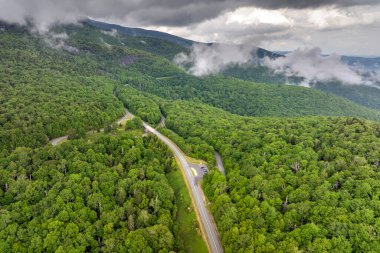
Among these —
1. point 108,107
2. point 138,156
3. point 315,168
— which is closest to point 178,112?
point 108,107

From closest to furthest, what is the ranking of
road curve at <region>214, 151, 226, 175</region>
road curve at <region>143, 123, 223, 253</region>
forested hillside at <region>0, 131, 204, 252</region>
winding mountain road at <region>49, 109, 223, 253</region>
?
forested hillside at <region>0, 131, 204, 252</region> → road curve at <region>143, 123, 223, 253</region> → winding mountain road at <region>49, 109, 223, 253</region> → road curve at <region>214, 151, 226, 175</region>

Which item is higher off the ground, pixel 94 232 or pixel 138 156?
pixel 138 156

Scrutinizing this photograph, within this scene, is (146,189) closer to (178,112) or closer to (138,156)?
(138,156)

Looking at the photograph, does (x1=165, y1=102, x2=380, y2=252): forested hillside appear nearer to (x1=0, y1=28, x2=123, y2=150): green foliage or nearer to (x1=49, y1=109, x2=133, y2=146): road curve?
(x1=49, y1=109, x2=133, y2=146): road curve

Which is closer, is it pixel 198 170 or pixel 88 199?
pixel 88 199

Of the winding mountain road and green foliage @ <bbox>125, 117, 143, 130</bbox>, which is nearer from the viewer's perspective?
the winding mountain road

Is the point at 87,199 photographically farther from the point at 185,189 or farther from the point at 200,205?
the point at 200,205

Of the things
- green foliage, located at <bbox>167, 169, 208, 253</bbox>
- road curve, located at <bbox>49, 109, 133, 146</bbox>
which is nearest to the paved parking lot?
green foliage, located at <bbox>167, 169, 208, 253</bbox>

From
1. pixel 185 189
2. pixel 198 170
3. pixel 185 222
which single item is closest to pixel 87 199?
pixel 185 222

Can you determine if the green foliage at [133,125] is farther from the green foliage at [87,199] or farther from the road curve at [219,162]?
the road curve at [219,162]
